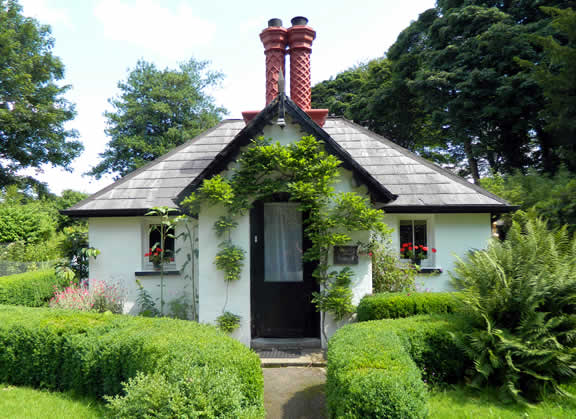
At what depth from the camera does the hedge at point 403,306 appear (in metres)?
6.13

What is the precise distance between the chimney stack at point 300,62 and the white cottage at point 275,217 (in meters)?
0.02

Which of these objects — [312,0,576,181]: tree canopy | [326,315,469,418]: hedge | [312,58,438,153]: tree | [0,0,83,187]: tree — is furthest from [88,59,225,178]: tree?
[326,315,469,418]: hedge

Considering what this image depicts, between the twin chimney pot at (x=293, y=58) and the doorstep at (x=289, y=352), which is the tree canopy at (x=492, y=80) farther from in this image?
the doorstep at (x=289, y=352)

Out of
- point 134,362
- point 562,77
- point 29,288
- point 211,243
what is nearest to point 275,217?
point 211,243

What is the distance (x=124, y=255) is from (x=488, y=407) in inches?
313

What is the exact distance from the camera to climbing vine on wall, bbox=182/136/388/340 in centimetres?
659

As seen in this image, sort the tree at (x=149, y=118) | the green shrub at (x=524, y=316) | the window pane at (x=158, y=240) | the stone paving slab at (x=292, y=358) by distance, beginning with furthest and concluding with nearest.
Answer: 1. the tree at (x=149, y=118)
2. the window pane at (x=158, y=240)
3. the stone paving slab at (x=292, y=358)
4. the green shrub at (x=524, y=316)

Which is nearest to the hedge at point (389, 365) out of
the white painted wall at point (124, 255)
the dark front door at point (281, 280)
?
the dark front door at point (281, 280)

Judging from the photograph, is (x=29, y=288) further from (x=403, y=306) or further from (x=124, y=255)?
(x=403, y=306)

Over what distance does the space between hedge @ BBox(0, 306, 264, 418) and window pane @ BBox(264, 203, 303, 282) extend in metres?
2.52

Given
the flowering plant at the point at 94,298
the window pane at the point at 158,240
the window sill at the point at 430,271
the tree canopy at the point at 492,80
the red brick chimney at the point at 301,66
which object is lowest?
Result: the flowering plant at the point at 94,298

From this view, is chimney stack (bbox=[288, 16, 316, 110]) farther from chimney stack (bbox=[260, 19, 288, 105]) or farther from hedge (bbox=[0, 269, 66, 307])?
hedge (bbox=[0, 269, 66, 307])

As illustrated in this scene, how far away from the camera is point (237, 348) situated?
14.0ft

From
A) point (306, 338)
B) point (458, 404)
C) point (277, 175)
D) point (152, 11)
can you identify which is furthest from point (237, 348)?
point (152, 11)
